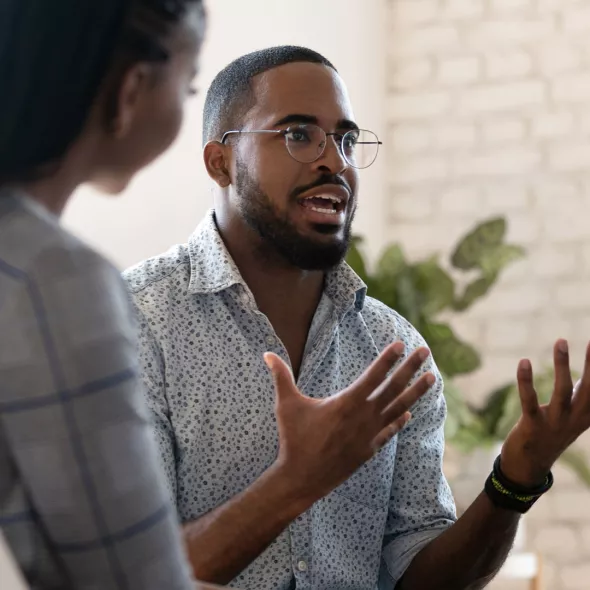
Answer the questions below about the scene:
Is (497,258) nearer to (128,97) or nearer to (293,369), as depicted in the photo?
(293,369)

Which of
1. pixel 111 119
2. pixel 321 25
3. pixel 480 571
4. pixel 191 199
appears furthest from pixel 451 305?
pixel 111 119

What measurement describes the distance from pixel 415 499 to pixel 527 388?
1.02 ft

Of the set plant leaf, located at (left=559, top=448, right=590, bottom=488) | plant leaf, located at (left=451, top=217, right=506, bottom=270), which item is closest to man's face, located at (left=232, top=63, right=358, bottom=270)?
plant leaf, located at (left=451, top=217, right=506, bottom=270)

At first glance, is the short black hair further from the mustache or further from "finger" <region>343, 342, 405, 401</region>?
"finger" <region>343, 342, 405, 401</region>

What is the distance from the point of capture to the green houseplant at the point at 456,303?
2336mm

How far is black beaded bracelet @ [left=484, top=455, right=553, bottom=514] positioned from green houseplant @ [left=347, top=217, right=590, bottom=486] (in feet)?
2.75

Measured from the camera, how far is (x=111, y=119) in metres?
0.60

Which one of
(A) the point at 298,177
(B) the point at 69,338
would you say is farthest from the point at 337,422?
(B) the point at 69,338

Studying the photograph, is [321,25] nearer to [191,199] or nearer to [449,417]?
[191,199]

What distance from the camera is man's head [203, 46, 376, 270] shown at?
1.52 metres

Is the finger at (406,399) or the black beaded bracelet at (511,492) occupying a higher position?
the finger at (406,399)

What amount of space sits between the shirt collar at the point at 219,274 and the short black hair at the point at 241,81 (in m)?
0.16

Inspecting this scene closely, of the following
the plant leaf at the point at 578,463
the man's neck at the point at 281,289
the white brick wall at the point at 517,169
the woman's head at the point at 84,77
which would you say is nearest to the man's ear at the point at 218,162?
the man's neck at the point at 281,289

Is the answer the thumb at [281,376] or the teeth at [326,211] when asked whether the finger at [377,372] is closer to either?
the thumb at [281,376]
